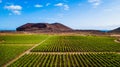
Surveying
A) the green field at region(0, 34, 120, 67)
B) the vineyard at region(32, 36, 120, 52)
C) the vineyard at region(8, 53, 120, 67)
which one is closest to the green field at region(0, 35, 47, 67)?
the green field at region(0, 34, 120, 67)

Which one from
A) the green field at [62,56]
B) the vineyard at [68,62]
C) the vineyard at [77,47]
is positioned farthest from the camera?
the vineyard at [77,47]

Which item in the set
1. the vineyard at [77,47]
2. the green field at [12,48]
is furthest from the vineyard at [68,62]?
the vineyard at [77,47]

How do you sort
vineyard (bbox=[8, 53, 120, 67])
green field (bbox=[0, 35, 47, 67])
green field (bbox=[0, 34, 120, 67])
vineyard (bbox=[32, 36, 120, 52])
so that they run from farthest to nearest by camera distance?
1. vineyard (bbox=[32, 36, 120, 52])
2. green field (bbox=[0, 35, 47, 67])
3. green field (bbox=[0, 34, 120, 67])
4. vineyard (bbox=[8, 53, 120, 67])

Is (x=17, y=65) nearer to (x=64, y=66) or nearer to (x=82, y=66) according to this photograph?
(x=64, y=66)

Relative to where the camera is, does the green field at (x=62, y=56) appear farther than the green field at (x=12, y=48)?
No

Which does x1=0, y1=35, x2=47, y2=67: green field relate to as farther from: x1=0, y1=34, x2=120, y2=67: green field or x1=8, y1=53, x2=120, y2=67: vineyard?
x1=8, y1=53, x2=120, y2=67: vineyard

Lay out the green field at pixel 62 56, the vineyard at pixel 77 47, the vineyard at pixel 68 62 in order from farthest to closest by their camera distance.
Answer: the vineyard at pixel 77 47, the green field at pixel 62 56, the vineyard at pixel 68 62

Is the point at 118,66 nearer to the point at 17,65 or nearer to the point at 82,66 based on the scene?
the point at 82,66

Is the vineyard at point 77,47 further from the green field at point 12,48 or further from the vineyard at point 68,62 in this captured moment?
the vineyard at point 68,62

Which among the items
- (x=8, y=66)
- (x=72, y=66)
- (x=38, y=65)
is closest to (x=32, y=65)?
(x=38, y=65)

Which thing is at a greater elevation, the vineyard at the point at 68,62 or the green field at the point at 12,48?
the green field at the point at 12,48
